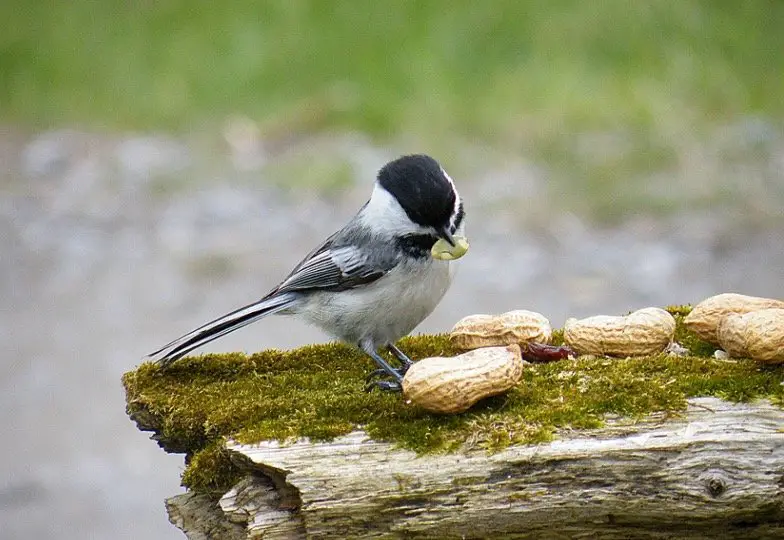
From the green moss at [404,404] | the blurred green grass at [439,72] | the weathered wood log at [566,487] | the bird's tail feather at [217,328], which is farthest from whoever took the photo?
the blurred green grass at [439,72]

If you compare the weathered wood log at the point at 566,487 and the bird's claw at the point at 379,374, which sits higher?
the bird's claw at the point at 379,374

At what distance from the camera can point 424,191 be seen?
11.3ft

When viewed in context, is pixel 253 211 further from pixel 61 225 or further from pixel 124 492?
pixel 124 492

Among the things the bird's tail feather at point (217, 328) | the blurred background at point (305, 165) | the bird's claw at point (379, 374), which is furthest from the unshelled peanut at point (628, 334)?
the blurred background at point (305, 165)

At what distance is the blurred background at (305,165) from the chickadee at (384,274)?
240 cm

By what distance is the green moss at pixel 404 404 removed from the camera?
2.81 metres

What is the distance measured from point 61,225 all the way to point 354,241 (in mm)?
5910

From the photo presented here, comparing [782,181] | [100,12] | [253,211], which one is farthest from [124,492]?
[100,12]

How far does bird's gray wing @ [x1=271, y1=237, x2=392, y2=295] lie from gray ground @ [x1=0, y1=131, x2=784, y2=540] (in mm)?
2384

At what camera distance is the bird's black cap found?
3.43 metres

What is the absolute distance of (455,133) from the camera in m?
9.64

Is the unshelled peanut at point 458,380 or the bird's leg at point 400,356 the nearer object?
the unshelled peanut at point 458,380

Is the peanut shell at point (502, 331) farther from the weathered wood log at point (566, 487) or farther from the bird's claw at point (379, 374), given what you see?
the weathered wood log at point (566, 487)

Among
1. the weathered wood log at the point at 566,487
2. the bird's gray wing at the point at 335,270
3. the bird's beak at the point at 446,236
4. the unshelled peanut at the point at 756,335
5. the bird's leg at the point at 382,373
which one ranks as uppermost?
the bird's gray wing at the point at 335,270
